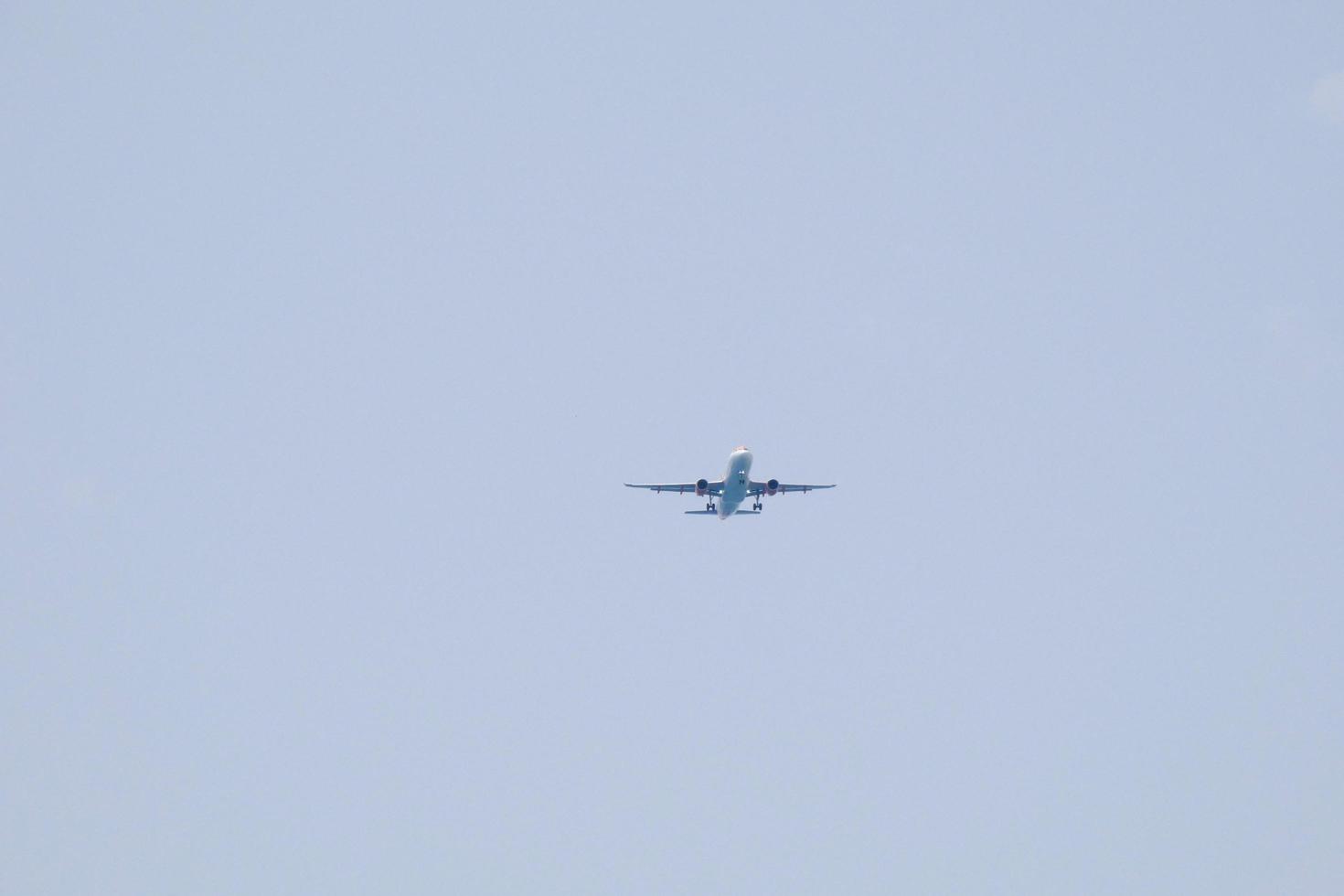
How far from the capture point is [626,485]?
111m

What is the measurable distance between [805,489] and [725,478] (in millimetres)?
13954

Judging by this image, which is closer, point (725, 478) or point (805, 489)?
point (725, 478)

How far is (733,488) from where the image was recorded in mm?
104312

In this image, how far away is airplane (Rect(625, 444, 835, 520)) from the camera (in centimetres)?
10150

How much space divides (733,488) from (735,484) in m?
0.81

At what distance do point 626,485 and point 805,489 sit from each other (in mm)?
13216

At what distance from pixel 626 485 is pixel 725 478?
32.0 feet

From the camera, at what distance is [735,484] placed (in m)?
104

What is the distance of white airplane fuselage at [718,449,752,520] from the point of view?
101125 mm

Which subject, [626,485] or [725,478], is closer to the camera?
[725,478]

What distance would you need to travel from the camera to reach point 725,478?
103125 millimetres

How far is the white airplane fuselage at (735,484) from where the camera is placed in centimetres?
10112

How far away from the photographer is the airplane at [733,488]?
10150 cm
